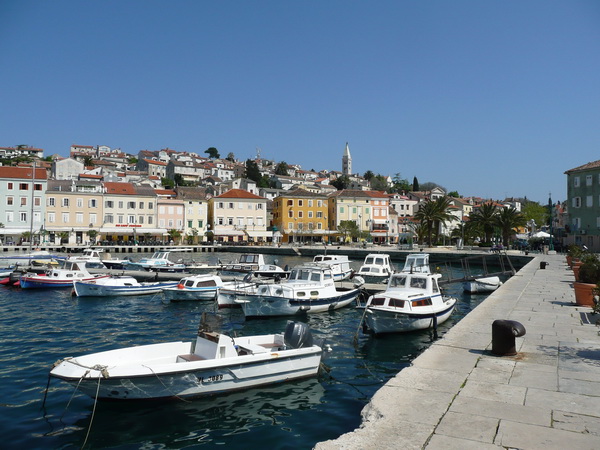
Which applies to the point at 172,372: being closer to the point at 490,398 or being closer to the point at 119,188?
the point at 490,398

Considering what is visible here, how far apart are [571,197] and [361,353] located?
6167cm

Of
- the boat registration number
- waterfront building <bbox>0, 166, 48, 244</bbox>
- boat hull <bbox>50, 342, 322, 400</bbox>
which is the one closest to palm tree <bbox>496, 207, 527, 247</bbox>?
boat hull <bbox>50, 342, 322, 400</bbox>

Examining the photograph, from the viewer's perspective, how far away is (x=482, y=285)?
30781 millimetres

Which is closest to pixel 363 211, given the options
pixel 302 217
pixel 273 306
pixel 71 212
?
pixel 302 217

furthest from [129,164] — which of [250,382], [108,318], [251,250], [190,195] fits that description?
[250,382]

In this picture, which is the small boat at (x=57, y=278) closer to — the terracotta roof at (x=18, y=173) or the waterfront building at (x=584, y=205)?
the terracotta roof at (x=18, y=173)

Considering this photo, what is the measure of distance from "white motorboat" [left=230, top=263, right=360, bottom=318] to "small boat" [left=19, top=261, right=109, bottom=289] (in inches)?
578

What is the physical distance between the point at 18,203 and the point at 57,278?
51.3 meters

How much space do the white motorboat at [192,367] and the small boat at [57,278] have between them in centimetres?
2267

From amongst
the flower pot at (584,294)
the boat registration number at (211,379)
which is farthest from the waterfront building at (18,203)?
the flower pot at (584,294)

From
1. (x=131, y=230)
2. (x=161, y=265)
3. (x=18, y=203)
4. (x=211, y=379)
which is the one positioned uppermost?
(x=18, y=203)

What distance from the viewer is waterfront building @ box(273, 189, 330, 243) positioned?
95.9 m

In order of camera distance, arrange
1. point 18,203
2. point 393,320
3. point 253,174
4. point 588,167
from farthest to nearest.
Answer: point 253,174 → point 18,203 → point 588,167 → point 393,320

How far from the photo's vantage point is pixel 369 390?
1159 centimetres
